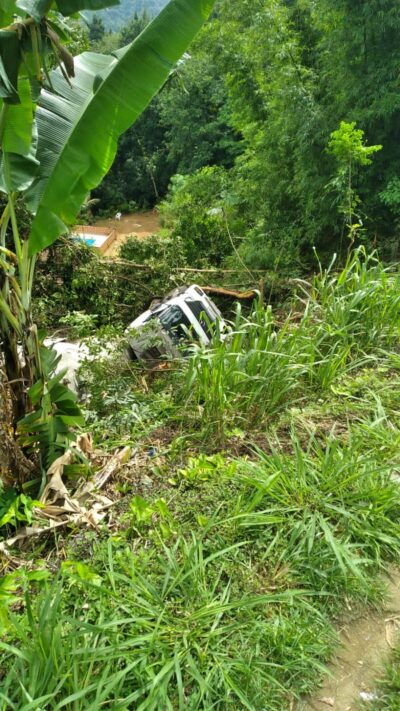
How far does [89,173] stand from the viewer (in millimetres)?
3049

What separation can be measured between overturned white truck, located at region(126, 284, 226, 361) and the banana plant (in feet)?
4.55

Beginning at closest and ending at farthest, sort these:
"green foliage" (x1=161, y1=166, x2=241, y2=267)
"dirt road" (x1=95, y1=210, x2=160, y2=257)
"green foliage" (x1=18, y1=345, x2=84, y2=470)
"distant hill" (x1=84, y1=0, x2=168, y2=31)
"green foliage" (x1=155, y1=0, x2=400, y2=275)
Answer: "green foliage" (x1=18, y1=345, x2=84, y2=470) → "green foliage" (x1=155, y1=0, x2=400, y2=275) → "green foliage" (x1=161, y1=166, x2=241, y2=267) → "dirt road" (x1=95, y1=210, x2=160, y2=257) → "distant hill" (x1=84, y1=0, x2=168, y2=31)

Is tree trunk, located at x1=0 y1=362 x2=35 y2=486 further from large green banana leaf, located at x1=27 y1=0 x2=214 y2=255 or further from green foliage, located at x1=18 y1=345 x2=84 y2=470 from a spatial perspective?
large green banana leaf, located at x1=27 y1=0 x2=214 y2=255

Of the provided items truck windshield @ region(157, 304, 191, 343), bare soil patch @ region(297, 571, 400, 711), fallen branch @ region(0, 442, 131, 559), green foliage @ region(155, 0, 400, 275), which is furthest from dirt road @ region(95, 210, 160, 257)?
bare soil patch @ region(297, 571, 400, 711)

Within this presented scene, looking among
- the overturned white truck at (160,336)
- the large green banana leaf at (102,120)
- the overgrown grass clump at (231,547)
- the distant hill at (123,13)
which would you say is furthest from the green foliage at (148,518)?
the distant hill at (123,13)

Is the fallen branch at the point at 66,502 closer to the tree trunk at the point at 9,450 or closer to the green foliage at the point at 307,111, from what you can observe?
the tree trunk at the point at 9,450

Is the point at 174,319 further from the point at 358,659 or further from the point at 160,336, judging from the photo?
the point at 358,659

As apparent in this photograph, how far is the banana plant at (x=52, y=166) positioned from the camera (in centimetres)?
274

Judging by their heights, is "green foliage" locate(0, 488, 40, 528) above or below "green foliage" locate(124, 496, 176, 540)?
above

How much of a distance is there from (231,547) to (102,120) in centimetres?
254

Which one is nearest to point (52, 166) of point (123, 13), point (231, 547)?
point (231, 547)

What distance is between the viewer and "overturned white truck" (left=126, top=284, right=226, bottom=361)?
4566 millimetres

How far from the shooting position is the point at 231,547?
2148mm

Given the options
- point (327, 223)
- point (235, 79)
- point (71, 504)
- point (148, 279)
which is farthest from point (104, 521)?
point (235, 79)
